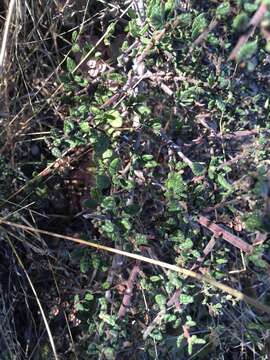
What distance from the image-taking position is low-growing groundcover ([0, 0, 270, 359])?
4.10 feet

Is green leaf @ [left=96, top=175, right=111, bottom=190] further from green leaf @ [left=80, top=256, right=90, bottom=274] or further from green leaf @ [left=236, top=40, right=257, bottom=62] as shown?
green leaf @ [left=236, top=40, right=257, bottom=62]

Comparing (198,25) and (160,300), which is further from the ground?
(198,25)

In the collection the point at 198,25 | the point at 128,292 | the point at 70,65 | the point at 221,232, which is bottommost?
the point at 128,292

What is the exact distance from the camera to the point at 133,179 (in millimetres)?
1286

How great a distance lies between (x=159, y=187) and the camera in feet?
4.47

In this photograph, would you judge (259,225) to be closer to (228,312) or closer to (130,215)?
(130,215)

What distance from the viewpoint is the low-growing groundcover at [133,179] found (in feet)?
4.10

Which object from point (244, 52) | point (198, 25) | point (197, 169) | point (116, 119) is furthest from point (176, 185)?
point (244, 52)

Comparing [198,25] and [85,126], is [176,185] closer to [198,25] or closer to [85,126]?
[85,126]

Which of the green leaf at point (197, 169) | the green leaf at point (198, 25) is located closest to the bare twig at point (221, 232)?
the green leaf at point (197, 169)

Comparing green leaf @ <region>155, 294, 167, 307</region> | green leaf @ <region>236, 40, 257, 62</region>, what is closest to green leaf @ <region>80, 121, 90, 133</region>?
green leaf @ <region>155, 294, 167, 307</region>

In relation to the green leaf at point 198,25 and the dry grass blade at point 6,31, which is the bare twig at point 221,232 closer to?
the green leaf at point 198,25

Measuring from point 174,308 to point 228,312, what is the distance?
0.20 m

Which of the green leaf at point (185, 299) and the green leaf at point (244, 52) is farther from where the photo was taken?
the green leaf at point (185, 299)
